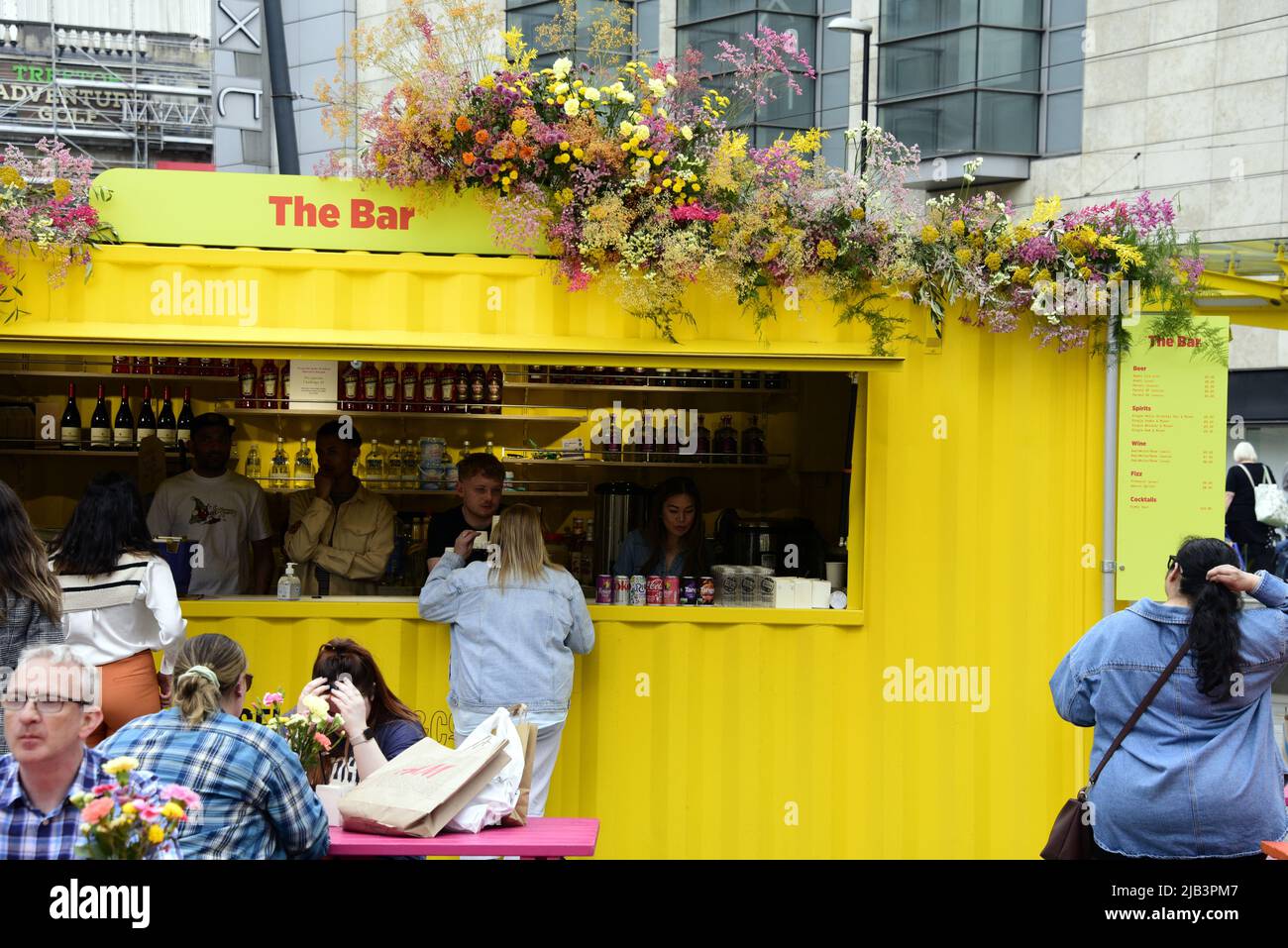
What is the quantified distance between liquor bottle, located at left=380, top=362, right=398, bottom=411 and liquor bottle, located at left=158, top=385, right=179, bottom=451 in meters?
1.56

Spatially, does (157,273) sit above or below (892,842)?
above

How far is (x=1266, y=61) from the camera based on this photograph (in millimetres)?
17625

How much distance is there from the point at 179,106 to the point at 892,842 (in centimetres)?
2494

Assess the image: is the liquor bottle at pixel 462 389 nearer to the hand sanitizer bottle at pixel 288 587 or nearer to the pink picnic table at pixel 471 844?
the hand sanitizer bottle at pixel 288 587

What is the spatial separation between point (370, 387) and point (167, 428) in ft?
5.23

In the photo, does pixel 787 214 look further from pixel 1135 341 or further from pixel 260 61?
pixel 260 61

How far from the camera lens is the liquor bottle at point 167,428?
863 centimetres

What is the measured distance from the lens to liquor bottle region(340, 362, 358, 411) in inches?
307

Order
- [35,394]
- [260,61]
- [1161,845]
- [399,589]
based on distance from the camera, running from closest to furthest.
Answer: [1161,845]
[399,589]
[35,394]
[260,61]

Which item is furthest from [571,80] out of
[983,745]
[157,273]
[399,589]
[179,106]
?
[179,106]

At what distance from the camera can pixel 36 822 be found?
329cm

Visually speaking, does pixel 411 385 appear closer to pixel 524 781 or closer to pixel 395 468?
pixel 395 468

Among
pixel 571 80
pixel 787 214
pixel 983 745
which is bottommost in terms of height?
pixel 983 745

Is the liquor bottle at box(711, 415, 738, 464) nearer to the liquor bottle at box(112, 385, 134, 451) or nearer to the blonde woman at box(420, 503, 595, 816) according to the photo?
the blonde woman at box(420, 503, 595, 816)
